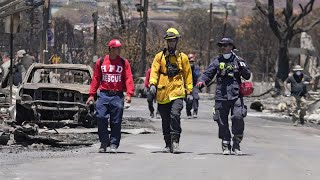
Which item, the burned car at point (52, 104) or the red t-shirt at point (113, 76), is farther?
the burned car at point (52, 104)

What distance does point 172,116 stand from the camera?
13.9m

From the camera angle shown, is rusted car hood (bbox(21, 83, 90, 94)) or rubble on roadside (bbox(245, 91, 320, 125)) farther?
rubble on roadside (bbox(245, 91, 320, 125))

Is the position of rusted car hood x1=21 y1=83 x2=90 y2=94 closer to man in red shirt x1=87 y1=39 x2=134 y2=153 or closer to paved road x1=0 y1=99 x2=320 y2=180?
paved road x1=0 y1=99 x2=320 y2=180

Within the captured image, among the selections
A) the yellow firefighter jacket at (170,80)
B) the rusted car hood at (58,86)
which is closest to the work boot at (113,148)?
the yellow firefighter jacket at (170,80)

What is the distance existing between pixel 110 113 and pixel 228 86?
74.0 inches

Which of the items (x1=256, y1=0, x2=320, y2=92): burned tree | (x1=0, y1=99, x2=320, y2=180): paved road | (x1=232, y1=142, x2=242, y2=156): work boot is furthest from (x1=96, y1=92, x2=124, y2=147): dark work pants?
(x1=256, y1=0, x2=320, y2=92): burned tree

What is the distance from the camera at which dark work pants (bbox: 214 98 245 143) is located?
13906 mm

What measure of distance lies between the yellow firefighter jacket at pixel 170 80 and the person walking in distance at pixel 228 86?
0.27 meters

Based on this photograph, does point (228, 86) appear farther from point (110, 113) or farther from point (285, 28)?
point (285, 28)

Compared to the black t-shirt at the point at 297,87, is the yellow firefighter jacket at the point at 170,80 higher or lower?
higher

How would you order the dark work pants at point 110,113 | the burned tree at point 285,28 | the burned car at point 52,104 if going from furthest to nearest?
the burned tree at point 285,28
the burned car at point 52,104
the dark work pants at point 110,113

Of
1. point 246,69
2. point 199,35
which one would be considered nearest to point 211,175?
point 246,69

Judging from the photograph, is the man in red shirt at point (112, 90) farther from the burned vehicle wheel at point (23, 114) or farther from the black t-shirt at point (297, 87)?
the black t-shirt at point (297, 87)

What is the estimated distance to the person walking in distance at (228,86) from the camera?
13.9 m
